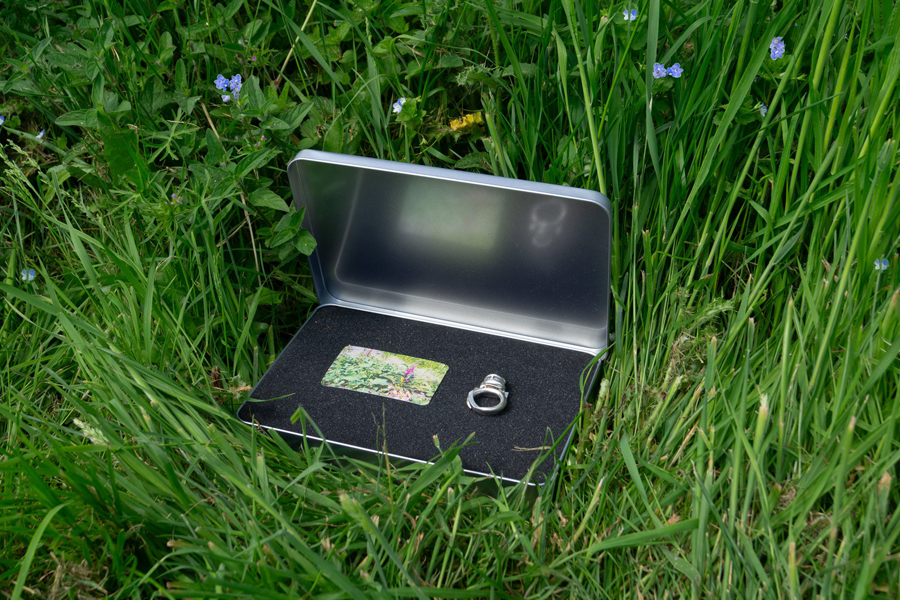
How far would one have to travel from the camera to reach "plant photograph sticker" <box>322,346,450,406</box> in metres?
1.34

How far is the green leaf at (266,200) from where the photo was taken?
130 cm

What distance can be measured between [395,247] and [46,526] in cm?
75

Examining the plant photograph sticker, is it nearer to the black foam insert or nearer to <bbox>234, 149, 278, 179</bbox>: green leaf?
the black foam insert

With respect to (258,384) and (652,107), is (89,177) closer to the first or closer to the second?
(258,384)

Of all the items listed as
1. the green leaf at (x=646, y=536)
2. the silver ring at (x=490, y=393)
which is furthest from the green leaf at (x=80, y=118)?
the green leaf at (x=646, y=536)

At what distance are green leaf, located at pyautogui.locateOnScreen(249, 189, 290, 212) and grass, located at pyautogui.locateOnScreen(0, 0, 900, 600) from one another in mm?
15

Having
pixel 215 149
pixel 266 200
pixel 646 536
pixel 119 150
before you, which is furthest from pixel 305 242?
pixel 646 536

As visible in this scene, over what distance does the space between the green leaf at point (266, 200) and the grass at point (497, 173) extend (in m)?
0.02

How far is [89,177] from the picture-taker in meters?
1.43

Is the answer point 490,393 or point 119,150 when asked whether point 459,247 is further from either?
point 119,150

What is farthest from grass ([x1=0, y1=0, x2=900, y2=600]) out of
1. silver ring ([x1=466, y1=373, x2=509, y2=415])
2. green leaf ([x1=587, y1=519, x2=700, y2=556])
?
silver ring ([x1=466, y1=373, x2=509, y2=415])

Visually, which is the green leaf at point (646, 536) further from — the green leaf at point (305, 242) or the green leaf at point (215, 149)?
the green leaf at point (215, 149)

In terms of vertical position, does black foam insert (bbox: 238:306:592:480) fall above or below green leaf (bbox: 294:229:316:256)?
below

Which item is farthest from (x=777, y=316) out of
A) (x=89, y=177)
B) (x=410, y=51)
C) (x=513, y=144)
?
(x=89, y=177)
